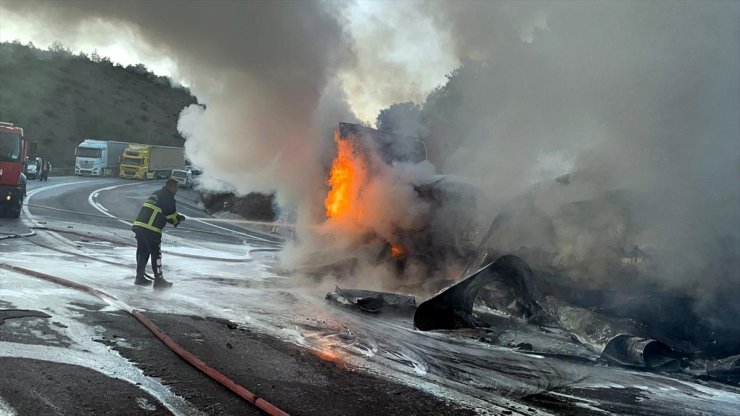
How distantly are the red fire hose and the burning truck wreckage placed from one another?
119 inches

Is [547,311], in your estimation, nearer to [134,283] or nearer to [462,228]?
[462,228]

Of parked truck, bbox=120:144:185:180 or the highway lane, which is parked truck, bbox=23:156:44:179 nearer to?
the highway lane

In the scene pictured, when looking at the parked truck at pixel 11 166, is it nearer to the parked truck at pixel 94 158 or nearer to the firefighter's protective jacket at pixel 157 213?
the firefighter's protective jacket at pixel 157 213

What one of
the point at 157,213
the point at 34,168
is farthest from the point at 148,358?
the point at 34,168

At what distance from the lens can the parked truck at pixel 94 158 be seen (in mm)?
44688

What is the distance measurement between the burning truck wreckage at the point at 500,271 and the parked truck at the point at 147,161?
117ft

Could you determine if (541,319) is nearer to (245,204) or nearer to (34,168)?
(245,204)

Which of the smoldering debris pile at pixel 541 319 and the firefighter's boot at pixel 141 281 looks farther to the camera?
the firefighter's boot at pixel 141 281

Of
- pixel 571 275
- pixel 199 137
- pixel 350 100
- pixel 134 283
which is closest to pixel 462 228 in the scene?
pixel 571 275

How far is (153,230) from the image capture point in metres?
9.31

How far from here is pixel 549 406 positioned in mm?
4746

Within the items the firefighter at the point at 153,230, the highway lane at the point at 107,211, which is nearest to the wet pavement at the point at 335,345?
A: the firefighter at the point at 153,230

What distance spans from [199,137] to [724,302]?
429 inches

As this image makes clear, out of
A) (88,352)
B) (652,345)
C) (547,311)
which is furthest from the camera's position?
(547,311)
